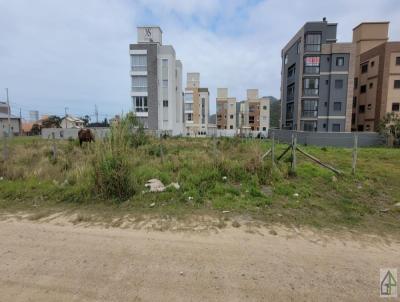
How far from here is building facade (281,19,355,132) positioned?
35625 mm

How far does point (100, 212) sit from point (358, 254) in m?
5.21

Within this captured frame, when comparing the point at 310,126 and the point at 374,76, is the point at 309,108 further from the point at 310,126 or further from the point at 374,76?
the point at 374,76

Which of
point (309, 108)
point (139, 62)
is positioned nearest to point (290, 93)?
point (309, 108)

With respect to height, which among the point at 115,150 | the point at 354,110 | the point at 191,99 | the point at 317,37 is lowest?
the point at 115,150

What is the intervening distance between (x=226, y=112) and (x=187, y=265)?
78455 millimetres

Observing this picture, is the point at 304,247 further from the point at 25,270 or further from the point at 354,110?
the point at 354,110

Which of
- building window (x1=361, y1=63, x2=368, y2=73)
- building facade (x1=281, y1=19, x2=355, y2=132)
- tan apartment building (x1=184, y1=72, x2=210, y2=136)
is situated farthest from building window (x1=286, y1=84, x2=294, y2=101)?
tan apartment building (x1=184, y1=72, x2=210, y2=136)

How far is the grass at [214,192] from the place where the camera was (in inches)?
203

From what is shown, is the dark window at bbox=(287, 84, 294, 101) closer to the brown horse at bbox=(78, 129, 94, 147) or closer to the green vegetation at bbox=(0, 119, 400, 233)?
the green vegetation at bbox=(0, 119, 400, 233)

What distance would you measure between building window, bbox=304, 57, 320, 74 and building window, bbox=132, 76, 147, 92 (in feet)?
90.7

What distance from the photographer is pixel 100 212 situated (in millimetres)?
5270

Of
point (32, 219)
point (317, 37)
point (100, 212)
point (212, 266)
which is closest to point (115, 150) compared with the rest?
point (100, 212)

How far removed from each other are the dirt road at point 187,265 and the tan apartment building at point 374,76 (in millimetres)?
42739

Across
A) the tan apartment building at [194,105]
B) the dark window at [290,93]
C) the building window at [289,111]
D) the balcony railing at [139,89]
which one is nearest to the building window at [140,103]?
the balcony railing at [139,89]
